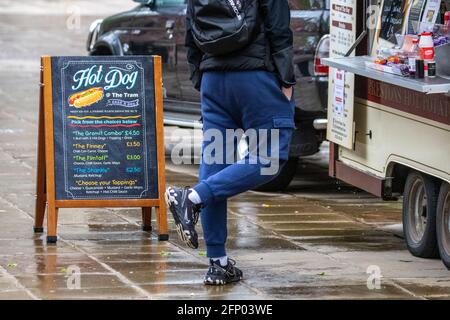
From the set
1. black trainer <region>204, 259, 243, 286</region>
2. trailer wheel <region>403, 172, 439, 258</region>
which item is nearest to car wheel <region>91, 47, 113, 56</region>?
trailer wheel <region>403, 172, 439, 258</region>

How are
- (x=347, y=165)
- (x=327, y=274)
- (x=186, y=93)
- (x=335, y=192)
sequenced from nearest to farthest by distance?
(x=327, y=274), (x=347, y=165), (x=335, y=192), (x=186, y=93)

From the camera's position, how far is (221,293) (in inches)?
271

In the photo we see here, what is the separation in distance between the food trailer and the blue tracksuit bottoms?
861mm

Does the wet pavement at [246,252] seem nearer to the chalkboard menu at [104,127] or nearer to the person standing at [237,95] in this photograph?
the chalkboard menu at [104,127]

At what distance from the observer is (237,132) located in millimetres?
7055

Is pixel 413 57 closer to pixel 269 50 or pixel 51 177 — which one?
pixel 269 50

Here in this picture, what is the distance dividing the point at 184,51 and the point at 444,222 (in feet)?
16.0

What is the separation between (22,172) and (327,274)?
482cm

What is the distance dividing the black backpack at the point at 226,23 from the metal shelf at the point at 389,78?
1.04 meters

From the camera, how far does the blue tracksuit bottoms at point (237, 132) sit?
6.85m

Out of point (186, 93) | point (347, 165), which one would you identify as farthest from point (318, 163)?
point (347, 165)

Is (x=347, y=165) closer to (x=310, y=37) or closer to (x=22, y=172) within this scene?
(x=310, y=37)

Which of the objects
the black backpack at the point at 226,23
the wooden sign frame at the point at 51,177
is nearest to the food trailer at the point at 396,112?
the black backpack at the point at 226,23

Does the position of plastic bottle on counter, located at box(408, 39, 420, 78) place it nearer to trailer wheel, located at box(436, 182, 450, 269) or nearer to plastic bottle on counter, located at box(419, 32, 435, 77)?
plastic bottle on counter, located at box(419, 32, 435, 77)
